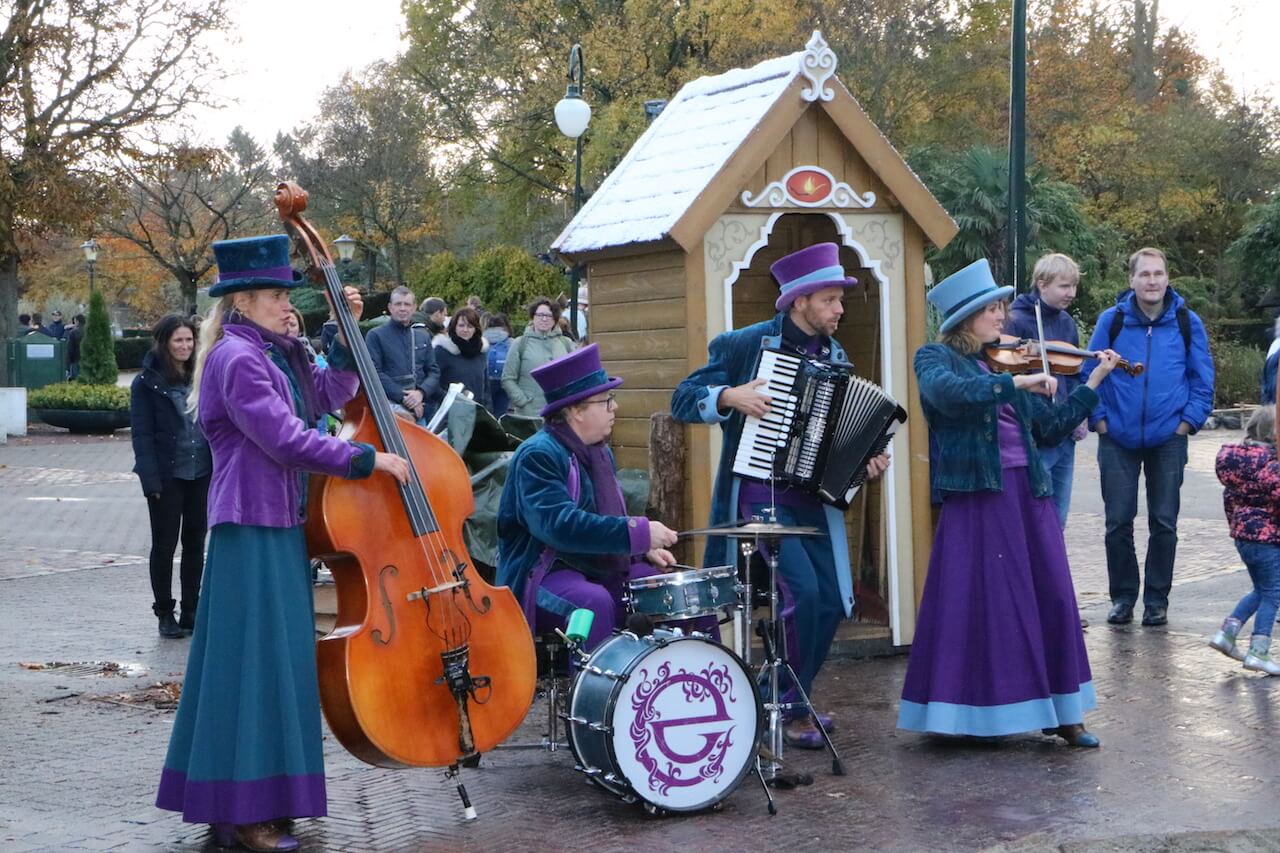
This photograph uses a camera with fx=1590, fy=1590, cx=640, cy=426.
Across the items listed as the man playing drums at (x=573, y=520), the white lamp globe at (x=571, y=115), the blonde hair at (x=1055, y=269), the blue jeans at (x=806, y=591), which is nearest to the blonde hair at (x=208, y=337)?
the man playing drums at (x=573, y=520)

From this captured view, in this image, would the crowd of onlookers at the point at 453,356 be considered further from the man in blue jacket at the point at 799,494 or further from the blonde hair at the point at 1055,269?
the man in blue jacket at the point at 799,494

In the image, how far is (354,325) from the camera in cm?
521

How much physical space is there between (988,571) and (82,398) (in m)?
22.9

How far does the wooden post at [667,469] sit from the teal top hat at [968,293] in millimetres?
1740

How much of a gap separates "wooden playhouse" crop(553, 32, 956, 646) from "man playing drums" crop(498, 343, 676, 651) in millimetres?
1812

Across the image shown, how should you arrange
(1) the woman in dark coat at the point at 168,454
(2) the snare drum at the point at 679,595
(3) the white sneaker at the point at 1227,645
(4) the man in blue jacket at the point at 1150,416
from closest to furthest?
(2) the snare drum at the point at 679,595, (3) the white sneaker at the point at 1227,645, (4) the man in blue jacket at the point at 1150,416, (1) the woman in dark coat at the point at 168,454

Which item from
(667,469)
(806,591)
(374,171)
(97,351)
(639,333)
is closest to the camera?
(806,591)

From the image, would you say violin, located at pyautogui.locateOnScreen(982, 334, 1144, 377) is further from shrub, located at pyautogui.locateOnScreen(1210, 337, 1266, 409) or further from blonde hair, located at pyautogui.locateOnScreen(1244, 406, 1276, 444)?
shrub, located at pyautogui.locateOnScreen(1210, 337, 1266, 409)

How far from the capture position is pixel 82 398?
2653 centimetres

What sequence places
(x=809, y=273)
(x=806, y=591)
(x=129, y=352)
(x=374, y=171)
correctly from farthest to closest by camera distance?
(x=129, y=352) < (x=374, y=171) < (x=809, y=273) < (x=806, y=591)

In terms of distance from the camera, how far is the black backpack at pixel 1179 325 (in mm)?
9008

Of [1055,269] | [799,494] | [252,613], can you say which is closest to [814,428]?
[799,494]

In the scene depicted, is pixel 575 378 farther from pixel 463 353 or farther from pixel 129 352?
pixel 129 352

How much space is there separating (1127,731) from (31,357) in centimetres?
2787
